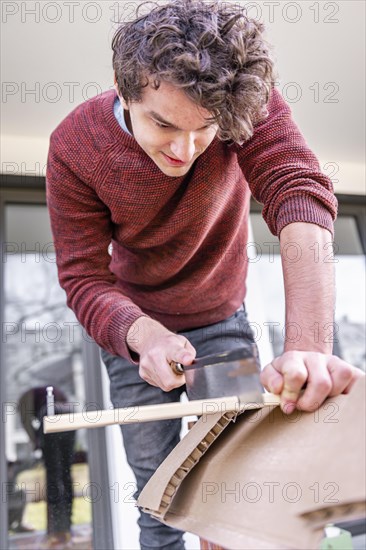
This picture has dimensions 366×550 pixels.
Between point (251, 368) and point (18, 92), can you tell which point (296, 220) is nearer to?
point (251, 368)

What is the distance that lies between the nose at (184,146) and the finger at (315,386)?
0.43 m

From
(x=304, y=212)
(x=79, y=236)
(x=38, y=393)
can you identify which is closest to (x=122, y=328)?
(x=79, y=236)

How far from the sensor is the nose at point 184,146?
890 mm

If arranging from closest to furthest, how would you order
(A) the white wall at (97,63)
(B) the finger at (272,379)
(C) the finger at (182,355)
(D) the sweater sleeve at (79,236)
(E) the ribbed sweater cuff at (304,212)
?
(B) the finger at (272,379) → (C) the finger at (182,355) → (E) the ribbed sweater cuff at (304,212) → (D) the sweater sleeve at (79,236) → (A) the white wall at (97,63)

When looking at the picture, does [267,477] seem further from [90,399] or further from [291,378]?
[90,399]

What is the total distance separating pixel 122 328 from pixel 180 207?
0.94ft

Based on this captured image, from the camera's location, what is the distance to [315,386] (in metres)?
0.62

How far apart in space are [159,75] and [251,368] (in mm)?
488

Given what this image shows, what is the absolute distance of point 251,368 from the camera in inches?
25.2

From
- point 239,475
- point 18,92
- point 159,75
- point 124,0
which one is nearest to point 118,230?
point 159,75

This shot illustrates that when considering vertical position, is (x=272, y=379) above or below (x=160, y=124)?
below

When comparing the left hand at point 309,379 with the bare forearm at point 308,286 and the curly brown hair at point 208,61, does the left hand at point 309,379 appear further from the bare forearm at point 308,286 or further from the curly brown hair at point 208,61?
the curly brown hair at point 208,61

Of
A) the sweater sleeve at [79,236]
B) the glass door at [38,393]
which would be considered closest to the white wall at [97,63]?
the glass door at [38,393]

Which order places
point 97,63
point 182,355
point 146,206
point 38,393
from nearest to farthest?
point 182,355, point 146,206, point 97,63, point 38,393
